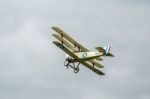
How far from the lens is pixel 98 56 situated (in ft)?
652

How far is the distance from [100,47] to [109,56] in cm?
195

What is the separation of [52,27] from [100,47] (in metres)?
8.91

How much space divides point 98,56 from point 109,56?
350 centimetres

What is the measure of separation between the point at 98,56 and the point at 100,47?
3874mm

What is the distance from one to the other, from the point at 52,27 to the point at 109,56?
10.3m

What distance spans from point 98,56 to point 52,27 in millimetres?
8221

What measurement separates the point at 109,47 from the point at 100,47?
99.8 inches

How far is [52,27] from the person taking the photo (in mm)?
199625

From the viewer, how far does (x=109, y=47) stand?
19738 cm

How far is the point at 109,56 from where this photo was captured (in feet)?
642
